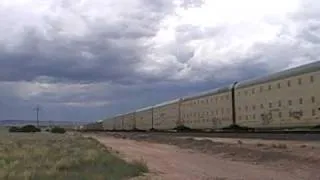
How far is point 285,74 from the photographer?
3525 centimetres

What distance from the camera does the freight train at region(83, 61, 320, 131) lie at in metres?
31.1

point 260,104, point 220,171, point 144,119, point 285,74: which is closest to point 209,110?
point 260,104

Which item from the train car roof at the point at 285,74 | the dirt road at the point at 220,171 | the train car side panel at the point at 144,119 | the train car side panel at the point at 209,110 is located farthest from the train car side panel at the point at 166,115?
the dirt road at the point at 220,171

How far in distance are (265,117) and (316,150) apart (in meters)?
13.4

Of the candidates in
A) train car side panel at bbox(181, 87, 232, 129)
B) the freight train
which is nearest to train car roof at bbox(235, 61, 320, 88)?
the freight train

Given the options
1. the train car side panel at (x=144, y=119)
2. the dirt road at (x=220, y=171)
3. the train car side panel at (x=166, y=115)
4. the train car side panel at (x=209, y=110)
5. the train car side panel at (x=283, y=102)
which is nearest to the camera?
the dirt road at (x=220, y=171)

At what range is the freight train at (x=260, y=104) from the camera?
102ft

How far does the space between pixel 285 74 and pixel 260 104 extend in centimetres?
421

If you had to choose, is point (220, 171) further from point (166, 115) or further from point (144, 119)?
point (144, 119)

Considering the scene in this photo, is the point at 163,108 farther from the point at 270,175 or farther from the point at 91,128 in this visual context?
the point at 91,128

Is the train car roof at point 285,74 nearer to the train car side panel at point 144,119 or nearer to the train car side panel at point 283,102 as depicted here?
the train car side panel at point 283,102

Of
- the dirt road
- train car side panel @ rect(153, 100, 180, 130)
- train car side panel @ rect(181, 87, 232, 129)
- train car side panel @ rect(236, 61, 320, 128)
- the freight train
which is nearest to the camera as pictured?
the dirt road

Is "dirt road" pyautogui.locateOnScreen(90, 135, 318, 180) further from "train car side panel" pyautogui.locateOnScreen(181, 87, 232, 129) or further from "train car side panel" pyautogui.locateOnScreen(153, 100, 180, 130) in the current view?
"train car side panel" pyautogui.locateOnScreen(153, 100, 180, 130)

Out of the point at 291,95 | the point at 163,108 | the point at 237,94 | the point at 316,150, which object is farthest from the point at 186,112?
the point at 316,150
